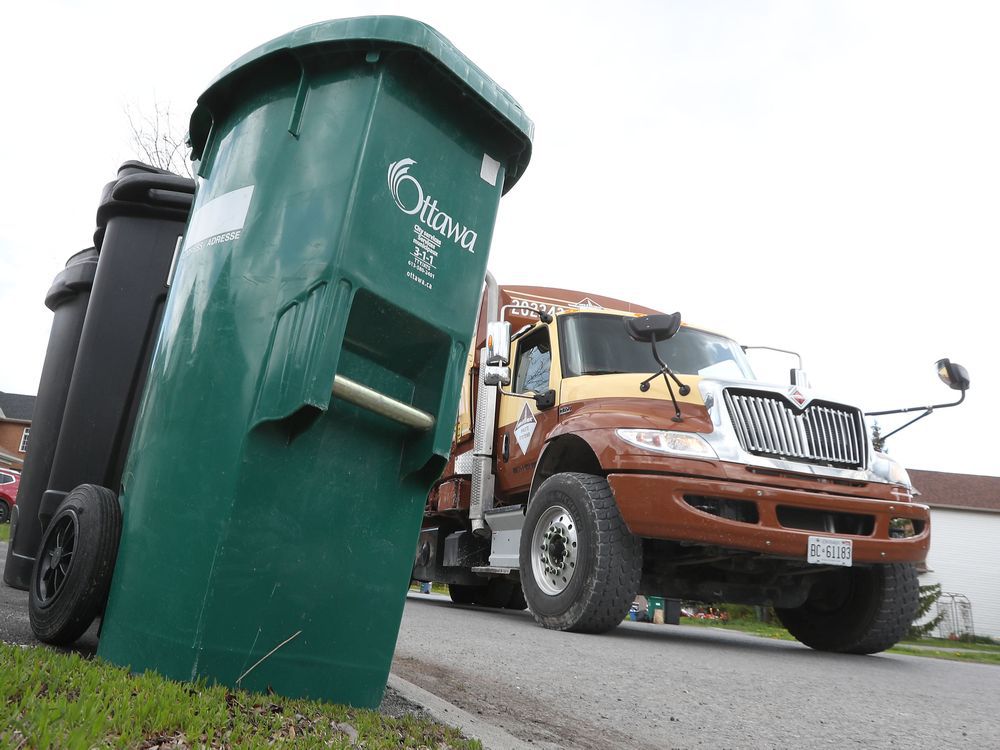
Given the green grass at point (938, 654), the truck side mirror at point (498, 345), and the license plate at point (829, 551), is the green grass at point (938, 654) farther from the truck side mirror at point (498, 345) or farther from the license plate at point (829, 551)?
the truck side mirror at point (498, 345)

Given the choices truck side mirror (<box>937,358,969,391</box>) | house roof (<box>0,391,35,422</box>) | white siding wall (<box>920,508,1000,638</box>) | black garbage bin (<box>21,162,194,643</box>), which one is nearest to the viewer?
black garbage bin (<box>21,162,194,643</box>)

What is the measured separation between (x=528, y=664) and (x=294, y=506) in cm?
223

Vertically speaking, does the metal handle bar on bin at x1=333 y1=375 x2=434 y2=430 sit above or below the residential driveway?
above

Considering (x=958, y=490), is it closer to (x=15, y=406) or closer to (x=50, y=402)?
(x=50, y=402)

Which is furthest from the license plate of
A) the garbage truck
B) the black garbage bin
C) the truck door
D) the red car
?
the red car

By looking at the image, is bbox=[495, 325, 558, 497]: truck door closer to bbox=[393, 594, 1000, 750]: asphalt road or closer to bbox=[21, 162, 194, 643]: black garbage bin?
bbox=[393, 594, 1000, 750]: asphalt road

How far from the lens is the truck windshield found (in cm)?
630

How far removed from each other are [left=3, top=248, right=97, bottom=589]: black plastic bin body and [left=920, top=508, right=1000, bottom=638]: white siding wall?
122ft

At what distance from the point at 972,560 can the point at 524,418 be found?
35.1 metres

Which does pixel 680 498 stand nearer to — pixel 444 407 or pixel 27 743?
pixel 444 407

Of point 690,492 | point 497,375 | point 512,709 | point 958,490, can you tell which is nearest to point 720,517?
point 690,492

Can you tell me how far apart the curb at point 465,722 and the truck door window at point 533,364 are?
13.5 ft

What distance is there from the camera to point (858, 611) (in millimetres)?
5824

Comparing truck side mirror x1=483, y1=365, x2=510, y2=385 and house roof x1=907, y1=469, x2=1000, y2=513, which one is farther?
house roof x1=907, y1=469, x2=1000, y2=513
